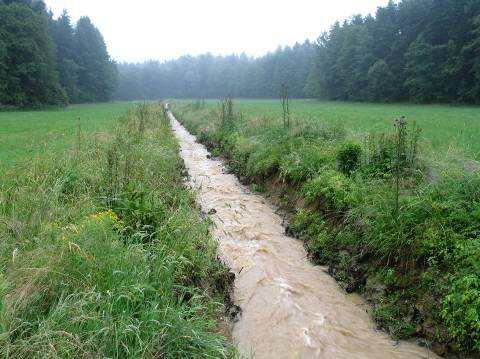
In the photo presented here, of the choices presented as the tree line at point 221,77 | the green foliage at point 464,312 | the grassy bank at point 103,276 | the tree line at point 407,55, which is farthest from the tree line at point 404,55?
the grassy bank at point 103,276

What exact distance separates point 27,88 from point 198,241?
154 ft

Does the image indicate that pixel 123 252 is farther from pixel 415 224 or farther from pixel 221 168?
pixel 221 168

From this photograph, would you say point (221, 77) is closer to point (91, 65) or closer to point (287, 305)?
point (91, 65)

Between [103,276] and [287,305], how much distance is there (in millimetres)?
2686

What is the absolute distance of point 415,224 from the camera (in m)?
5.75

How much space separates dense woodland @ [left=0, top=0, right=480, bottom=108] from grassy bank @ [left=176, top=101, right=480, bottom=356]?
120 ft

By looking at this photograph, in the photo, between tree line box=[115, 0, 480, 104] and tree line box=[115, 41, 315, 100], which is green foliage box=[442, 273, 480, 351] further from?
tree line box=[115, 41, 315, 100]

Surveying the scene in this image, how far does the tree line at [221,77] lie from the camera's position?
301 ft

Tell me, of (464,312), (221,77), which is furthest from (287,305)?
(221,77)

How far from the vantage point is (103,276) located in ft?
13.2

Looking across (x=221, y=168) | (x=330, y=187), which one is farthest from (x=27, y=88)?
(x=330, y=187)

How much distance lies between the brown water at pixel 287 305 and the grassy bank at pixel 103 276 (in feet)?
1.64

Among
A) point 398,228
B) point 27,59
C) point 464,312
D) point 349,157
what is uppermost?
point 27,59

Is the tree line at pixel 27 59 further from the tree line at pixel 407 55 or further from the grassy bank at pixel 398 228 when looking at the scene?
the grassy bank at pixel 398 228
